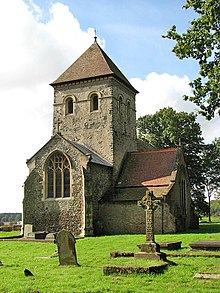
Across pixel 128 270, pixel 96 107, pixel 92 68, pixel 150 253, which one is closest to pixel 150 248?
pixel 150 253

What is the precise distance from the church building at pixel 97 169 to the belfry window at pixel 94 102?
61 mm

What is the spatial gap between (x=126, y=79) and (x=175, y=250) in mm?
23156

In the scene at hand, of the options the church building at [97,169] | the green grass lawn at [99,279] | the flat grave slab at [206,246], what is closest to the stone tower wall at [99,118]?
the church building at [97,169]

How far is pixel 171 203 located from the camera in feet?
88.2

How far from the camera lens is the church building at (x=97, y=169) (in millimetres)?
27531

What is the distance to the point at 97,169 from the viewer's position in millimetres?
29016

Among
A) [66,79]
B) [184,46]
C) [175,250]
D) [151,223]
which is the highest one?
[66,79]

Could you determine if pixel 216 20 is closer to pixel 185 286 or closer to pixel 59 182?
pixel 185 286

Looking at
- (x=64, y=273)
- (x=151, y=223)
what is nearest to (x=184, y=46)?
(x=151, y=223)

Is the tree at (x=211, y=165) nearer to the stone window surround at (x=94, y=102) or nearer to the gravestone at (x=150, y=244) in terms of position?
the stone window surround at (x=94, y=102)

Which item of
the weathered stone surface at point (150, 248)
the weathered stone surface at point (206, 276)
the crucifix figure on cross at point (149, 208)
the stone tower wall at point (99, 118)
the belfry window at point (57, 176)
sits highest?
the stone tower wall at point (99, 118)

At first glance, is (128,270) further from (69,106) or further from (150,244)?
(69,106)

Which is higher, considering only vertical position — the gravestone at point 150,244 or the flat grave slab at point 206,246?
the gravestone at point 150,244

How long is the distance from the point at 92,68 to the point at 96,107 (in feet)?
11.7
